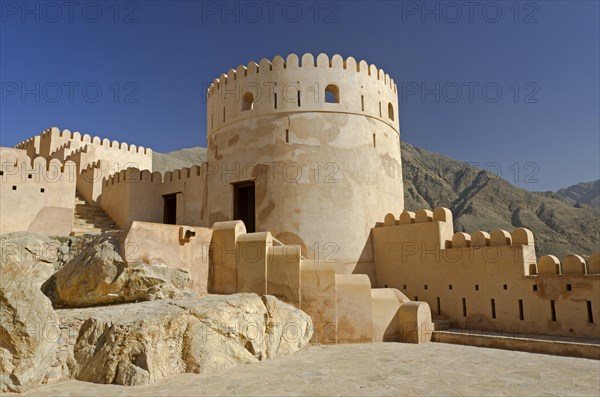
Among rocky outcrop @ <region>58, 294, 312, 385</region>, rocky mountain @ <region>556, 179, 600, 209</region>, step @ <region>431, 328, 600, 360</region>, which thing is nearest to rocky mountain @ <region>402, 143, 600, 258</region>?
step @ <region>431, 328, 600, 360</region>

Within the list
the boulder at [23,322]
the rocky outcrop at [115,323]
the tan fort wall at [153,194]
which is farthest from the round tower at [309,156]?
the boulder at [23,322]

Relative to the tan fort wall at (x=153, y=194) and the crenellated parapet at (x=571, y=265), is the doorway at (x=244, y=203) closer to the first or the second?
the tan fort wall at (x=153, y=194)

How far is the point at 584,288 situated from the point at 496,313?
1.97m

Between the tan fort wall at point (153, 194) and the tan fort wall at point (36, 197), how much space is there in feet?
5.70

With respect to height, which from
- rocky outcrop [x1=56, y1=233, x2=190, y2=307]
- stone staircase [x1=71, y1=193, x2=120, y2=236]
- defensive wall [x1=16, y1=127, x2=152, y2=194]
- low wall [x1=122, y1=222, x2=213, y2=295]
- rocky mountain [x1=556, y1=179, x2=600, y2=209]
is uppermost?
rocky mountain [x1=556, y1=179, x2=600, y2=209]

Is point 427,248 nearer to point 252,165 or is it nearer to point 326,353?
point 326,353

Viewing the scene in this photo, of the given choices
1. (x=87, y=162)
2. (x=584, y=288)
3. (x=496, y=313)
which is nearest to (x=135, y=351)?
(x=496, y=313)

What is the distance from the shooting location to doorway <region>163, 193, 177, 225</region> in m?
15.7

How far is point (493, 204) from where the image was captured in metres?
48.4

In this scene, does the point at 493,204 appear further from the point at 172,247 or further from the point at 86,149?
the point at 172,247

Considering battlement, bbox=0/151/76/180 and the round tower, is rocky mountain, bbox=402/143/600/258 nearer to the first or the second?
the round tower

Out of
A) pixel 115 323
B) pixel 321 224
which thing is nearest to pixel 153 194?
pixel 321 224

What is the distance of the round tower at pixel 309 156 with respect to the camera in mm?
12195

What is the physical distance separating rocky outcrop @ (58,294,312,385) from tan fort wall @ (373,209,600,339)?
4.85m
